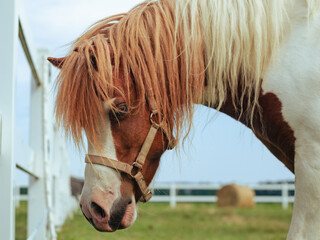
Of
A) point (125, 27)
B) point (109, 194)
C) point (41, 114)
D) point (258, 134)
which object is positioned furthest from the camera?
point (41, 114)

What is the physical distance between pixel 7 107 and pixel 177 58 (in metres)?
0.79

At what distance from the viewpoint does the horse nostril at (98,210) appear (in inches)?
77.6

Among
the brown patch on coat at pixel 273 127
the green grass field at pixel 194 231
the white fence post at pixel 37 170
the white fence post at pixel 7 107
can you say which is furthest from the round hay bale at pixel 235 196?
the white fence post at pixel 7 107

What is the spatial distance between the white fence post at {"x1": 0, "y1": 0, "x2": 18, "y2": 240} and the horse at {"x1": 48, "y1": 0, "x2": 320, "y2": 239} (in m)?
0.22

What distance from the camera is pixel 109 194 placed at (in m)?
1.98

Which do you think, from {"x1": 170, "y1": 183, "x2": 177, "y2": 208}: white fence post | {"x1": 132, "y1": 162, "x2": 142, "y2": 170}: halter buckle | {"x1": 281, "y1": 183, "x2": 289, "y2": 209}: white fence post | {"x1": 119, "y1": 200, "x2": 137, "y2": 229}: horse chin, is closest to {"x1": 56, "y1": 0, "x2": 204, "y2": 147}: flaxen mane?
{"x1": 132, "y1": 162, "x2": 142, "y2": 170}: halter buckle

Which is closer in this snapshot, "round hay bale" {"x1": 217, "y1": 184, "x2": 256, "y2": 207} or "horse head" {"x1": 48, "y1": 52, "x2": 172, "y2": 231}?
"horse head" {"x1": 48, "y1": 52, "x2": 172, "y2": 231}

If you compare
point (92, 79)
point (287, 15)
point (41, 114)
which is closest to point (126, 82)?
point (92, 79)

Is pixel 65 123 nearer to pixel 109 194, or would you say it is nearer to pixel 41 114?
pixel 109 194

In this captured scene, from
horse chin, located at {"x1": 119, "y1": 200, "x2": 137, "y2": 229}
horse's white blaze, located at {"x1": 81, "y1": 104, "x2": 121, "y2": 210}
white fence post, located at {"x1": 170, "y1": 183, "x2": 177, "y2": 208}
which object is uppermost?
horse's white blaze, located at {"x1": 81, "y1": 104, "x2": 121, "y2": 210}

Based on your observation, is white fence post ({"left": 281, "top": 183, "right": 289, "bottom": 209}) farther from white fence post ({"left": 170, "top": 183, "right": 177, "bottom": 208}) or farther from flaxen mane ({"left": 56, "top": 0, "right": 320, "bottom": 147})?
flaxen mane ({"left": 56, "top": 0, "right": 320, "bottom": 147})

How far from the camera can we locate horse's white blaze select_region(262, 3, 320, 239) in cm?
187

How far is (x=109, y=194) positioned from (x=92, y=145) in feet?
0.75

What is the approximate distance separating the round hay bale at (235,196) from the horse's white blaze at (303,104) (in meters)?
12.0
